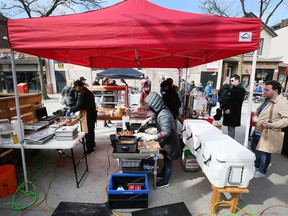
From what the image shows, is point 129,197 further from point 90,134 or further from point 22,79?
point 22,79

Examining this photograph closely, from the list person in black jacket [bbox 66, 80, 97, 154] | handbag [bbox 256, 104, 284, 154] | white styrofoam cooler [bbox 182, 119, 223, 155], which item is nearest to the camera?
handbag [bbox 256, 104, 284, 154]

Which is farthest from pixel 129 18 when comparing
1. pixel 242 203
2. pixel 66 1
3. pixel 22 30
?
pixel 66 1

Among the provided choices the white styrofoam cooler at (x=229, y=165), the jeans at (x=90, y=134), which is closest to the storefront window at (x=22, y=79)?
the jeans at (x=90, y=134)

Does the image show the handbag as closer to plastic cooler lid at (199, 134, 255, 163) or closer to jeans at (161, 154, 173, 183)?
plastic cooler lid at (199, 134, 255, 163)

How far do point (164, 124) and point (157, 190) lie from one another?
1136 millimetres

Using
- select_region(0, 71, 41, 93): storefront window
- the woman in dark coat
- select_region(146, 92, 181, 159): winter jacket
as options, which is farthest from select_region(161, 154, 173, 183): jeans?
select_region(0, 71, 41, 93): storefront window

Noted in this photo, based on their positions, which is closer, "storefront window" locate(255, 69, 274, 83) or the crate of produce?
the crate of produce

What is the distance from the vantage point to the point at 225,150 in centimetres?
188

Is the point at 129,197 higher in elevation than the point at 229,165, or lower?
lower

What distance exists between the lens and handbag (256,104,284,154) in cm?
235

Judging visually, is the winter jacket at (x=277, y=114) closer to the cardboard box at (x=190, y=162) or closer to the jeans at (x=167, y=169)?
the cardboard box at (x=190, y=162)

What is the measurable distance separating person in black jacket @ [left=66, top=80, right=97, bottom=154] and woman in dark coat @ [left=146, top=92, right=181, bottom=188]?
1722 mm

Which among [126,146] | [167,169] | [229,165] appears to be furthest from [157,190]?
[229,165]

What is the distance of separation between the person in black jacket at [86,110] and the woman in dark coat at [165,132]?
172 centimetres
